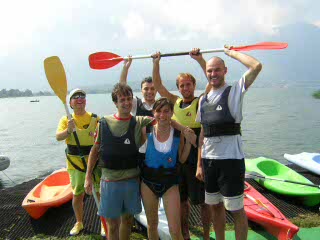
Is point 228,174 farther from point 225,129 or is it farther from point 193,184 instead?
point 193,184

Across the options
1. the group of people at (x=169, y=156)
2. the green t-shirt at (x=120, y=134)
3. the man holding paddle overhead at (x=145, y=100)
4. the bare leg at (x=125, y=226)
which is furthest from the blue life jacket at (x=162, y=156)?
the man holding paddle overhead at (x=145, y=100)

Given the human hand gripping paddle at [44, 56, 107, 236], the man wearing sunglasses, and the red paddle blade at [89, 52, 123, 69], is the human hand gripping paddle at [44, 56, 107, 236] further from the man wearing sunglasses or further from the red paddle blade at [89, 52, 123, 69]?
the red paddle blade at [89, 52, 123, 69]

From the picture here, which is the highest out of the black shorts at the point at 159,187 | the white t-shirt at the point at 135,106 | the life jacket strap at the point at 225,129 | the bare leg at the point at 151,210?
the white t-shirt at the point at 135,106

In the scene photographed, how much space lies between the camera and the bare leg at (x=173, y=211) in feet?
9.24

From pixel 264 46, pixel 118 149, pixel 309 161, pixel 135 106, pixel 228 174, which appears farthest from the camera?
pixel 309 161

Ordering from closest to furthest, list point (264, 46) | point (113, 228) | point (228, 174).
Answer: point (228, 174) → point (113, 228) → point (264, 46)

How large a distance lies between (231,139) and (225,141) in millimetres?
Answer: 57

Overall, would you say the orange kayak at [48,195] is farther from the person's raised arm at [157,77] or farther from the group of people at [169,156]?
the person's raised arm at [157,77]

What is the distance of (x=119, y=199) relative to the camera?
2.92 meters

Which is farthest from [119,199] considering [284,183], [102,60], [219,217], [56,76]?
[284,183]

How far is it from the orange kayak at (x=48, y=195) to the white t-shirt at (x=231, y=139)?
3243 mm

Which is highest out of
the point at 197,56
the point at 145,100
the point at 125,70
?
the point at 197,56

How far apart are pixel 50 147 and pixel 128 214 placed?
18.6 metres

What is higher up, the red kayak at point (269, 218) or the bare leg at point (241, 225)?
the bare leg at point (241, 225)
